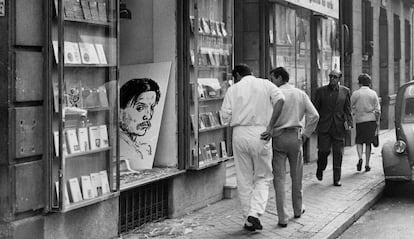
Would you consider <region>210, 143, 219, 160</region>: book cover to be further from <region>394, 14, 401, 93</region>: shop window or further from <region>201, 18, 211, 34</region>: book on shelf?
<region>394, 14, 401, 93</region>: shop window

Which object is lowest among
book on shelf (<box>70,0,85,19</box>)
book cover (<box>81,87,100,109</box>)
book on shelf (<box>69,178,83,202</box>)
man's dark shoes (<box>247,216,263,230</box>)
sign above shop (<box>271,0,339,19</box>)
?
man's dark shoes (<box>247,216,263,230</box>)

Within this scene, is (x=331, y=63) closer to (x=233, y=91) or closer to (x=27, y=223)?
(x=233, y=91)

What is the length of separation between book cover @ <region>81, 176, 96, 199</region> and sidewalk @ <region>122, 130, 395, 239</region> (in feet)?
3.25

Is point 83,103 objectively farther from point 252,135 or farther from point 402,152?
point 402,152

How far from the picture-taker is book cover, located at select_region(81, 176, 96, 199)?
7.19m

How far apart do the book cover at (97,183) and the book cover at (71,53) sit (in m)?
1.17

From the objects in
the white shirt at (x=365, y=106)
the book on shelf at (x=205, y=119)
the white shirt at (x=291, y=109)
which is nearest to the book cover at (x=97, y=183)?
the white shirt at (x=291, y=109)

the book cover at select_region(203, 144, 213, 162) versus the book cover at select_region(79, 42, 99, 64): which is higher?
the book cover at select_region(79, 42, 99, 64)

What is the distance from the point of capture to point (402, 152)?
11.5m

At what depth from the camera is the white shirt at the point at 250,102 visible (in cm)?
827

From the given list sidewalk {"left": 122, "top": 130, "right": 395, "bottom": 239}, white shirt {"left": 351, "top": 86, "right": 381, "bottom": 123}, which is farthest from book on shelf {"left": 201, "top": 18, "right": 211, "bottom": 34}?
white shirt {"left": 351, "top": 86, "right": 381, "bottom": 123}

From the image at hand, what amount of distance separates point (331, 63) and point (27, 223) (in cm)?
1179

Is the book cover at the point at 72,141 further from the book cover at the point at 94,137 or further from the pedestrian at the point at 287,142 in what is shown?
the pedestrian at the point at 287,142

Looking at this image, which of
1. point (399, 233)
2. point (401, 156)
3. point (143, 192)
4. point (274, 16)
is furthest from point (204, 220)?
point (274, 16)
